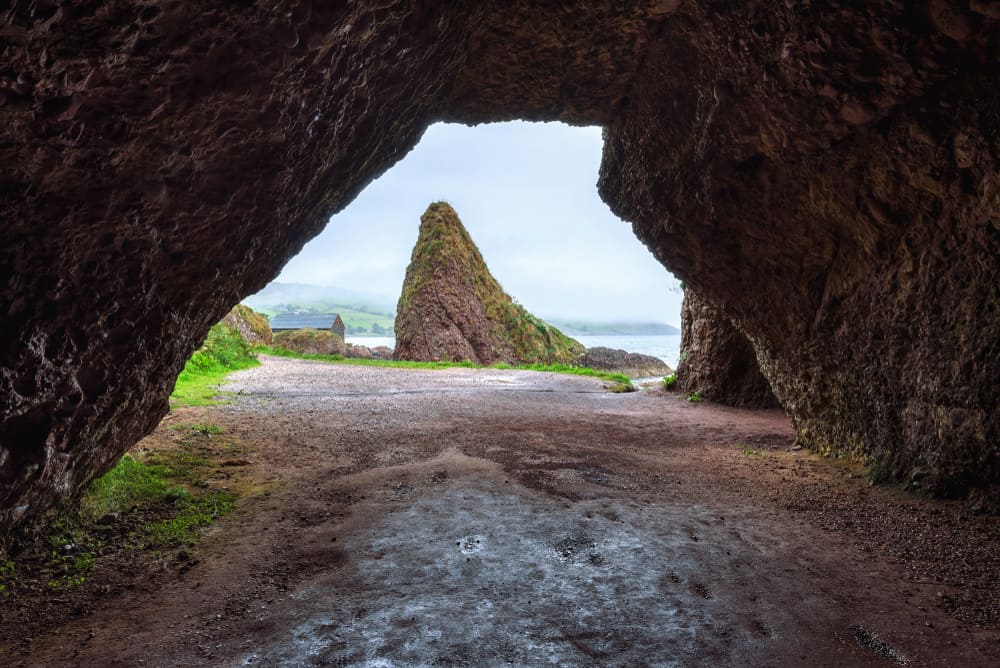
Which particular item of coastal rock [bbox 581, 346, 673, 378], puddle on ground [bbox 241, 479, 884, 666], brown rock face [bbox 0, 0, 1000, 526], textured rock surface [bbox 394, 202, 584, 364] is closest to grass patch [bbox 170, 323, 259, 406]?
brown rock face [bbox 0, 0, 1000, 526]

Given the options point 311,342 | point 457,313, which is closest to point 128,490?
point 457,313

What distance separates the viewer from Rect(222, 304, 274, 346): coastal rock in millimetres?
26406

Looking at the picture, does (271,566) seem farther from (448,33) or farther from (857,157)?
(857,157)

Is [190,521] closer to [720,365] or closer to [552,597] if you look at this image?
[552,597]

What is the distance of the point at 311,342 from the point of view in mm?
30906

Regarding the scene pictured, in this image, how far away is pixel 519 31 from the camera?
16.7ft

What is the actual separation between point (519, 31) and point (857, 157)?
3.42 metres

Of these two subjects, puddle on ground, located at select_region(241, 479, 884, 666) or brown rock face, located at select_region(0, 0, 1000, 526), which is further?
brown rock face, located at select_region(0, 0, 1000, 526)

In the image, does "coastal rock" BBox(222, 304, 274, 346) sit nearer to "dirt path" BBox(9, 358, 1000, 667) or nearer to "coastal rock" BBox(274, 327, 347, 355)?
"coastal rock" BBox(274, 327, 347, 355)

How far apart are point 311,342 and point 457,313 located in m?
9.83

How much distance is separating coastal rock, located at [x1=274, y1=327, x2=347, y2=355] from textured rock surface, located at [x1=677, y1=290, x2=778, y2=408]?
74.6ft

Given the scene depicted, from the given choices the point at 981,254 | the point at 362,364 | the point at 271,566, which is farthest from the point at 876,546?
the point at 362,364

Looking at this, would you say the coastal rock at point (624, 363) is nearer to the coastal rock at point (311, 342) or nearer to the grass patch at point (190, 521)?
the coastal rock at point (311, 342)

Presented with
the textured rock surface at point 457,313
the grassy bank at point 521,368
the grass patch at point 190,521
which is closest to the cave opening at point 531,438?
the grass patch at point 190,521
